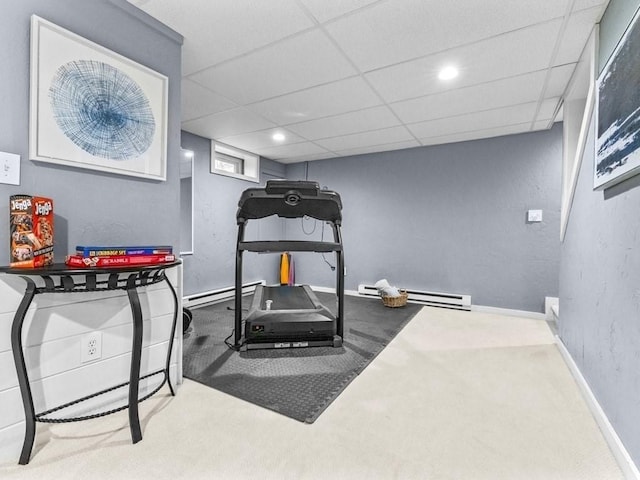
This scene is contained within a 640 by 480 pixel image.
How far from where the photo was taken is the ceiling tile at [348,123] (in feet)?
10.3

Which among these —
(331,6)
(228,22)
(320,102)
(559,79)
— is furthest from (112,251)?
(559,79)

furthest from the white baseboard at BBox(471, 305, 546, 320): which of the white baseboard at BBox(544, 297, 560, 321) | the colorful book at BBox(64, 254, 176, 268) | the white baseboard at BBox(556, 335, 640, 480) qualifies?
the colorful book at BBox(64, 254, 176, 268)

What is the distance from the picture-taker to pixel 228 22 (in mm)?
1811

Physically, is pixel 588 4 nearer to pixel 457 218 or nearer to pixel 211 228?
pixel 457 218

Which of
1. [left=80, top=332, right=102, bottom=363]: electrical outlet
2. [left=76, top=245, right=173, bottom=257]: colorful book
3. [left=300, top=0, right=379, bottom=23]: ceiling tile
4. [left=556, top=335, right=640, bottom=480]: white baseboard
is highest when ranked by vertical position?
[left=300, top=0, right=379, bottom=23]: ceiling tile

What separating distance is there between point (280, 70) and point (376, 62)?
69cm

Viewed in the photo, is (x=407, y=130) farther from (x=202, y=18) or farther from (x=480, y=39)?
(x=202, y=18)

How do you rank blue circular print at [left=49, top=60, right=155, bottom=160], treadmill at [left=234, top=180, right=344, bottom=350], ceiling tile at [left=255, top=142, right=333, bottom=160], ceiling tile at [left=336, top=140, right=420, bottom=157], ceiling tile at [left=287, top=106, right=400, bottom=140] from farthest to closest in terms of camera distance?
ceiling tile at [left=255, top=142, right=333, bottom=160] → ceiling tile at [left=336, top=140, right=420, bottom=157] → ceiling tile at [left=287, top=106, right=400, bottom=140] → treadmill at [left=234, top=180, right=344, bottom=350] → blue circular print at [left=49, top=60, right=155, bottom=160]

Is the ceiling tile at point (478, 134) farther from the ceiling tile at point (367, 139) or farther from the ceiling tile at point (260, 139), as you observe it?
the ceiling tile at point (260, 139)

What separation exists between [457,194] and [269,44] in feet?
9.85

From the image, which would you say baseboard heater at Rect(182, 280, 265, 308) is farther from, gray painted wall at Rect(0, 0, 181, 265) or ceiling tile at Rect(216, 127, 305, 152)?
gray painted wall at Rect(0, 0, 181, 265)

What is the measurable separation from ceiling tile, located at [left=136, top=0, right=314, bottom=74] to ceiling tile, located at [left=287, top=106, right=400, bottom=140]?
1.34 m

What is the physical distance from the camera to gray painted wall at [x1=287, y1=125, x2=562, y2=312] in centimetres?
361

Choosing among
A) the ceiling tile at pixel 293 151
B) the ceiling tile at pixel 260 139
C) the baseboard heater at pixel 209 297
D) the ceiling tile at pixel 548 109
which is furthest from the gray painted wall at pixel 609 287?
the baseboard heater at pixel 209 297
